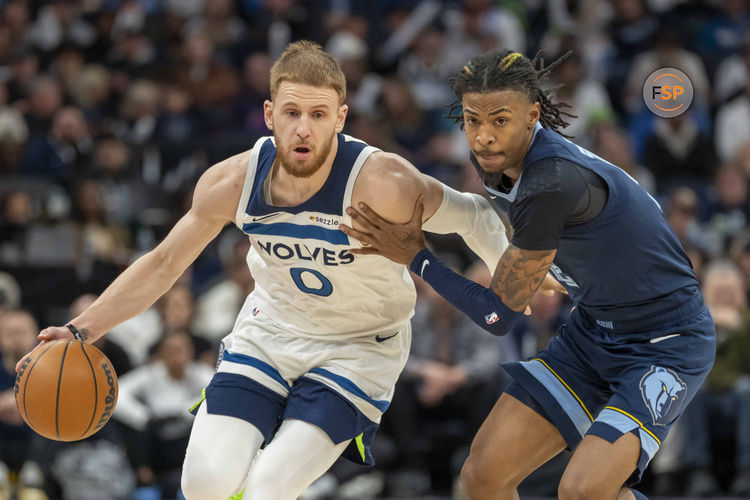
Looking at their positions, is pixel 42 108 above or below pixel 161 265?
above

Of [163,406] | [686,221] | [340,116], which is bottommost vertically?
[163,406]

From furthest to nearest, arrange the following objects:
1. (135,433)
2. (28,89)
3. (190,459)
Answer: (28,89), (135,433), (190,459)

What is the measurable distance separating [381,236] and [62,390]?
1.49 meters

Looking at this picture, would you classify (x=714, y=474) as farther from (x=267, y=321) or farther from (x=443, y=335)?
(x=267, y=321)

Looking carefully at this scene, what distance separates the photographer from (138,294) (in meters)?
4.33

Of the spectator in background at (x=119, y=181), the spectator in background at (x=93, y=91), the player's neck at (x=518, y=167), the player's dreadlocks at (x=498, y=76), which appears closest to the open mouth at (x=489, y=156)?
the player's neck at (x=518, y=167)

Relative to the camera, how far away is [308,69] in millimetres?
4074

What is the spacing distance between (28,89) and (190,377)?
15.4ft

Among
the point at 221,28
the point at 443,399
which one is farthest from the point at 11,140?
the point at 443,399

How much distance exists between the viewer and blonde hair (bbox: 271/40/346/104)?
407cm

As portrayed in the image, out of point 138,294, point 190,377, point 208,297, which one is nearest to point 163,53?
point 208,297

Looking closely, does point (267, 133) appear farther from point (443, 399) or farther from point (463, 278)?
point (463, 278)

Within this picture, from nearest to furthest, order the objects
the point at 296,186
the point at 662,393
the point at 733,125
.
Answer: the point at 662,393, the point at 296,186, the point at 733,125

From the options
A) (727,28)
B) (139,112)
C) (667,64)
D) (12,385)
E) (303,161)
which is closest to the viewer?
(303,161)
